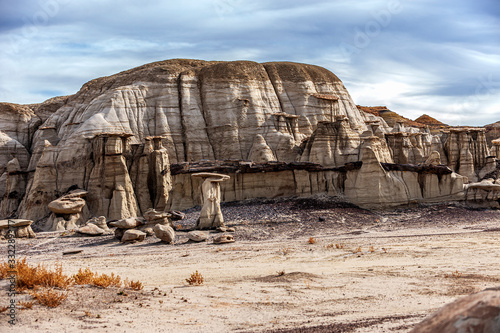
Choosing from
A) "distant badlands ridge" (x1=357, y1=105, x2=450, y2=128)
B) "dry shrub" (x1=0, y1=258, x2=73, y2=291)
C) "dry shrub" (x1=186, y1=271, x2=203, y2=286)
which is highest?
"distant badlands ridge" (x1=357, y1=105, x2=450, y2=128)

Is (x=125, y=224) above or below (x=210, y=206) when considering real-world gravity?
below

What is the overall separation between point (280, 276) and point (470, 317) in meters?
8.16

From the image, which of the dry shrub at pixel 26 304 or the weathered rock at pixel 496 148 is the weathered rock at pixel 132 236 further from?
the weathered rock at pixel 496 148

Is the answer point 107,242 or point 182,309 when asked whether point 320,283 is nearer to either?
point 182,309

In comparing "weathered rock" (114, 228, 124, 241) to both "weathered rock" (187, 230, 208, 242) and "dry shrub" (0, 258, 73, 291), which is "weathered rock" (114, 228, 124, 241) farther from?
"dry shrub" (0, 258, 73, 291)

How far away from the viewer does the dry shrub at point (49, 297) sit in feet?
30.2

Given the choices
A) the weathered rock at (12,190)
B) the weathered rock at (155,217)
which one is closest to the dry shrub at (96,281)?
the weathered rock at (155,217)

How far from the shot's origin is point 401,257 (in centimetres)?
1590

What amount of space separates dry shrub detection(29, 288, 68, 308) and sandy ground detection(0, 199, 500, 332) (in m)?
0.11

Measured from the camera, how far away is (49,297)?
9219 mm

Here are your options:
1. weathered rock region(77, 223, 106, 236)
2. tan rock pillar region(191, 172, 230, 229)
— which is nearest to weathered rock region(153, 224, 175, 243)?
tan rock pillar region(191, 172, 230, 229)

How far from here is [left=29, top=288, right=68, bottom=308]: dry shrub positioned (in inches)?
363


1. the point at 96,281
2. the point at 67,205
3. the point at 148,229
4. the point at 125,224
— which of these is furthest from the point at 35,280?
the point at 67,205

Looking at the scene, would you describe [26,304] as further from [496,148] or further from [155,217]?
[496,148]
